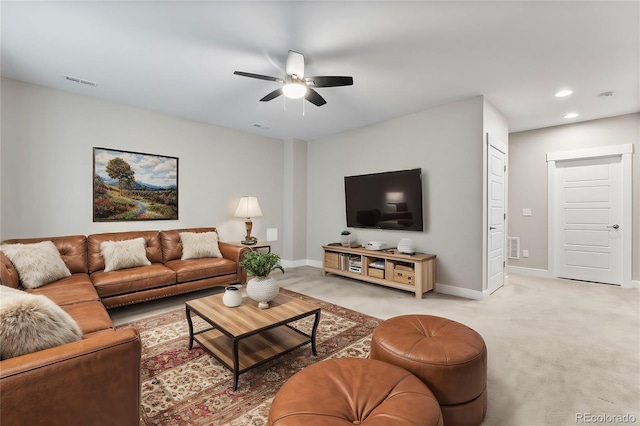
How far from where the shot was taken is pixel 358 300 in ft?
12.0

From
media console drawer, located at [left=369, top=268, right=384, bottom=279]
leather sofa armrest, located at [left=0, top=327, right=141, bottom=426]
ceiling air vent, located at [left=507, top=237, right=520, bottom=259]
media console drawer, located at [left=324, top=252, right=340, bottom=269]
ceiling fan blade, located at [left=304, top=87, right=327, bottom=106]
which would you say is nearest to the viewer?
leather sofa armrest, located at [left=0, top=327, right=141, bottom=426]

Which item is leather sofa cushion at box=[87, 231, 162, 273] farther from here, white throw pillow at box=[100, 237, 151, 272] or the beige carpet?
the beige carpet

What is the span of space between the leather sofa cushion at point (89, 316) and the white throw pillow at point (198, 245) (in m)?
1.67

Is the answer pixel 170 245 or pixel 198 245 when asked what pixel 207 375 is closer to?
pixel 198 245

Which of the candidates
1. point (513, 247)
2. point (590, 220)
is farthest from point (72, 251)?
point (590, 220)

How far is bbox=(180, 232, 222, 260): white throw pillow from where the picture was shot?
393 centimetres

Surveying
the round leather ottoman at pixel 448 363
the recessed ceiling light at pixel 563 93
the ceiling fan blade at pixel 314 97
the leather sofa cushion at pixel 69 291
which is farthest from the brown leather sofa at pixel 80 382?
the recessed ceiling light at pixel 563 93

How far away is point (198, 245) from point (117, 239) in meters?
0.94

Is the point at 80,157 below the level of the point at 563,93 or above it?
below

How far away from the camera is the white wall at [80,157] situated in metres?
3.21

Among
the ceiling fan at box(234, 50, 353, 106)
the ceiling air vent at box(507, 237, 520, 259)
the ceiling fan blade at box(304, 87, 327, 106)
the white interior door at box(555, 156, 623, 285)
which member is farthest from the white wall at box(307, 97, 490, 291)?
the white interior door at box(555, 156, 623, 285)

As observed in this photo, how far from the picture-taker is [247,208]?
487 centimetres

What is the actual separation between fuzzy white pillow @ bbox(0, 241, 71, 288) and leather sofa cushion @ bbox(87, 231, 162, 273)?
376 millimetres

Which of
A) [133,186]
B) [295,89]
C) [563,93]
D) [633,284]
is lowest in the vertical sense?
[633,284]
